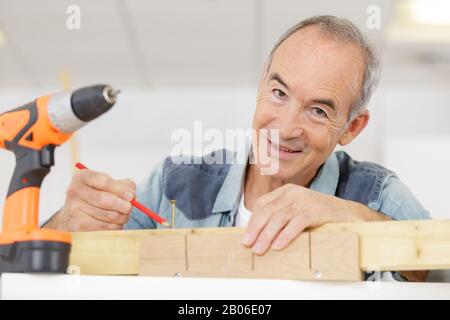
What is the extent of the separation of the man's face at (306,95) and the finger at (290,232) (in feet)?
1.44

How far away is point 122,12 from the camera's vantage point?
3701mm

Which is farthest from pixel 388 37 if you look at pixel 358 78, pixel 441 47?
pixel 358 78

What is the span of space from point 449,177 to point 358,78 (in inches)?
80.0

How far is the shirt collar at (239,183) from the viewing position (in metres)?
1.29

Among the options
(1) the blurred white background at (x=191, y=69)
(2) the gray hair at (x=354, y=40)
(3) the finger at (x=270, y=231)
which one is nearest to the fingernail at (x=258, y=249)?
(3) the finger at (x=270, y=231)

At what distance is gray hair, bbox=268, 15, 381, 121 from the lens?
1.26m

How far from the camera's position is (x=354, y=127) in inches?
54.8

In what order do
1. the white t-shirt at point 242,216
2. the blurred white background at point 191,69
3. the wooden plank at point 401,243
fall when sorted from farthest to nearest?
the blurred white background at point 191,69 < the white t-shirt at point 242,216 < the wooden plank at point 401,243

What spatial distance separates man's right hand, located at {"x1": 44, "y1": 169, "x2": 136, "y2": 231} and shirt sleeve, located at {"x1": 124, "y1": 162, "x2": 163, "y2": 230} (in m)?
0.24

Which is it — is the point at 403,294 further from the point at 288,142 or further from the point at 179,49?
the point at 179,49

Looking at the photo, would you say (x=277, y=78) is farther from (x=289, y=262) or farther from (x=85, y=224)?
(x=289, y=262)

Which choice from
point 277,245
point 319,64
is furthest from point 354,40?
point 277,245

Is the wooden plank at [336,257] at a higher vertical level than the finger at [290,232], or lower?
lower

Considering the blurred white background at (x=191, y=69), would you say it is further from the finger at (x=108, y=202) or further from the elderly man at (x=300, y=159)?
the finger at (x=108, y=202)
